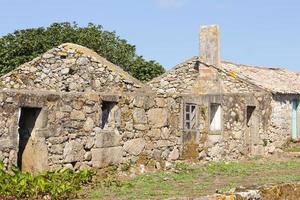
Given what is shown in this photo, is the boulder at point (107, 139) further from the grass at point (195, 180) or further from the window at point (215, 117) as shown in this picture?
the window at point (215, 117)

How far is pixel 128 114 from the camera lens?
12.5 metres

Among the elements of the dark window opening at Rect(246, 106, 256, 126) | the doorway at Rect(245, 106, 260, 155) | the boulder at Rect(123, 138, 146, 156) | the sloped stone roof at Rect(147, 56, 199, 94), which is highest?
the sloped stone roof at Rect(147, 56, 199, 94)

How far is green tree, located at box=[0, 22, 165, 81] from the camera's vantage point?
33938mm

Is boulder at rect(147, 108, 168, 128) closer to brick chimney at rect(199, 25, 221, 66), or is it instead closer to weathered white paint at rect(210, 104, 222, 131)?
weathered white paint at rect(210, 104, 222, 131)

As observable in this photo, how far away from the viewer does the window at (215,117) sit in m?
15.9

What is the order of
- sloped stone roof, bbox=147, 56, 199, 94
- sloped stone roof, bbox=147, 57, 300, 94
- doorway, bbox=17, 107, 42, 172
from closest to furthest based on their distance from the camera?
doorway, bbox=17, 107, 42, 172 → sloped stone roof, bbox=147, 57, 300, 94 → sloped stone roof, bbox=147, 56, 199, 94

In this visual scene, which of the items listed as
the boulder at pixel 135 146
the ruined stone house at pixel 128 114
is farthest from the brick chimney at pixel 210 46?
the boulder at pixel 135 146

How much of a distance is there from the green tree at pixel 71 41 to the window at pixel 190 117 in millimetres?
19791

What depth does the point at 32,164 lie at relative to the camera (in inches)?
408

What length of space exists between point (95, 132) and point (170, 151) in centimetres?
272

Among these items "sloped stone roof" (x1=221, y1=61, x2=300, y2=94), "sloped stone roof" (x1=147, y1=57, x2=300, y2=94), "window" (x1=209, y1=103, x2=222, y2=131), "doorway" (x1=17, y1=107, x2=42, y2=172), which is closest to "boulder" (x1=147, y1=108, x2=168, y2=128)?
"window" (x1=209, y1=103, x2=222, y2=131)

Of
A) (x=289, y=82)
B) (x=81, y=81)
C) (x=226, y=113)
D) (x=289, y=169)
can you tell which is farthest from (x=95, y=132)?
(x=289, y=82)

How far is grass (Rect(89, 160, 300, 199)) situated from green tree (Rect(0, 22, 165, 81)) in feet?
70.1

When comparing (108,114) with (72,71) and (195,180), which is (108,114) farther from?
(72,71)
